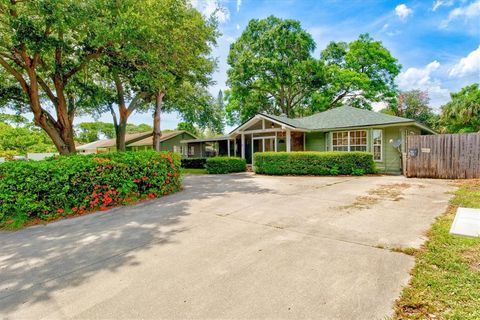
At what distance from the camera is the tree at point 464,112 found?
81.8 ft

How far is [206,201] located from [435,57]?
26.4 m

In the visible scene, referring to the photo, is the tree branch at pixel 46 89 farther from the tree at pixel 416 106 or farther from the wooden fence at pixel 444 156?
the tree at pixel 416 106

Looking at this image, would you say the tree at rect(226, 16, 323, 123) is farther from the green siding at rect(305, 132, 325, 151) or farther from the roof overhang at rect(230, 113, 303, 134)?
the green siding at rect(305, 132, 325, 151)

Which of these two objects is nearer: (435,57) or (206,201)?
(206,201)

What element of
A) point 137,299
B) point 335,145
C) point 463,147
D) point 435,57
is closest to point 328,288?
point 137,299

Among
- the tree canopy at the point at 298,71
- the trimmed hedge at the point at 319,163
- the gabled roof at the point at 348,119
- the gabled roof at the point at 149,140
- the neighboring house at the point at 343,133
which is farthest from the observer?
the gabled roof at the point at 149,140

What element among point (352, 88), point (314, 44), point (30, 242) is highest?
point (314, 44)

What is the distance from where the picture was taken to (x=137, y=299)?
2.44 m

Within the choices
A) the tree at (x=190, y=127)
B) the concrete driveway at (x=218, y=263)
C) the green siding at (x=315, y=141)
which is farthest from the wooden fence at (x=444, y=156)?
the tree at (x=190, y=127)

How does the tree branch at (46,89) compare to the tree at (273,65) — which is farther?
the tree at (273,65)

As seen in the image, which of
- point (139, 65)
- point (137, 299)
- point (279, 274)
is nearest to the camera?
point (137, 299)

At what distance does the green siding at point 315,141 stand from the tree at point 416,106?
23.7 m

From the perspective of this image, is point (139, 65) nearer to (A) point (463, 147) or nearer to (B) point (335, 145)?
(B) point (335, 145)

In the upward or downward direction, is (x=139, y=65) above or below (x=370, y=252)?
above
